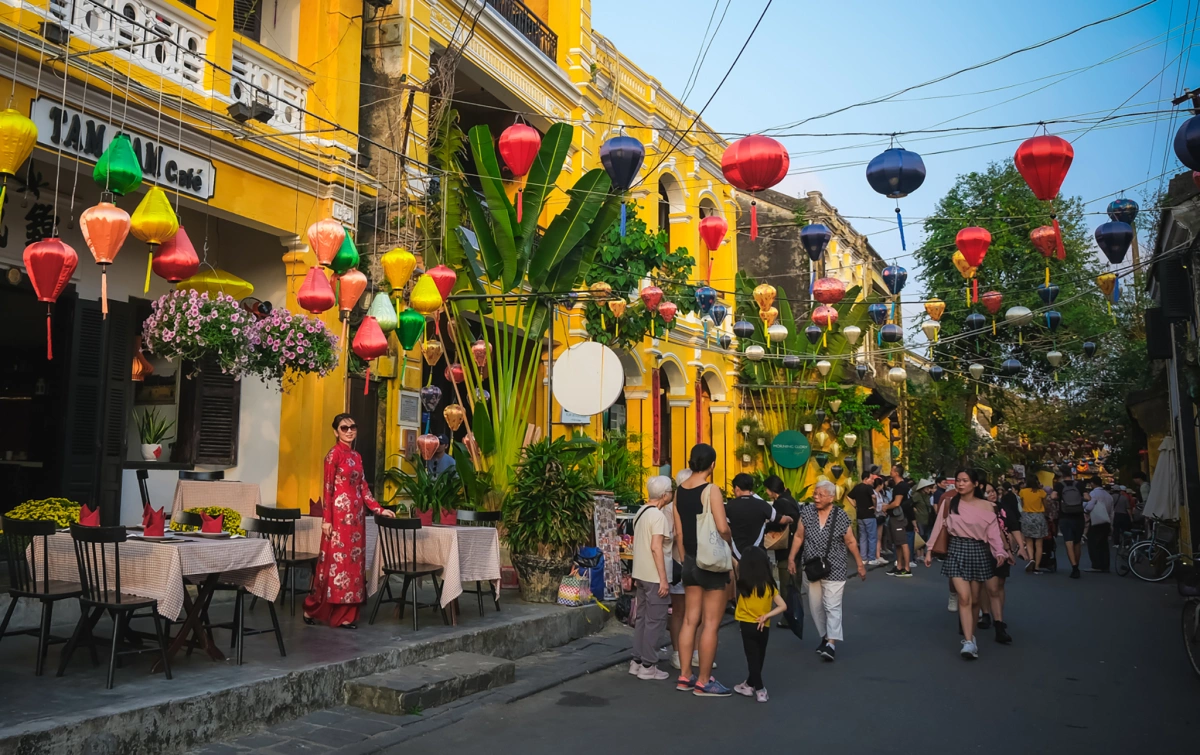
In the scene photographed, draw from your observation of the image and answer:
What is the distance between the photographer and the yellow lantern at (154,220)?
667 centimetres

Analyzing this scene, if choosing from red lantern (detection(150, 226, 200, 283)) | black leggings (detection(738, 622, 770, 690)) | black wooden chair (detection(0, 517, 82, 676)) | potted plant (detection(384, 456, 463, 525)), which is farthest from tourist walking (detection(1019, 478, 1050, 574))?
black wooden chair (detection(0, 517, 82, 676))

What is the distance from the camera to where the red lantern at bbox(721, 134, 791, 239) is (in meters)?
8.08

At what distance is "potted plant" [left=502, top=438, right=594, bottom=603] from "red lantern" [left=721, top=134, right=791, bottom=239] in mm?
3915

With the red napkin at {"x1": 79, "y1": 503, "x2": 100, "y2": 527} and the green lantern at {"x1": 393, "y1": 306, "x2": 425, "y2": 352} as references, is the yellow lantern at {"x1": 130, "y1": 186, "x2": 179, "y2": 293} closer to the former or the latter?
the red napkin at {"x1": 79, "y1": 503, "x2": 100, "y2": 527}

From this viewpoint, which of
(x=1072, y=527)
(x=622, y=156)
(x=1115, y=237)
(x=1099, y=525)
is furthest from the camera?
(x=1099, y=525)

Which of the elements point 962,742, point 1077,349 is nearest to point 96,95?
point 962,742

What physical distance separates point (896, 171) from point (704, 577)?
416 cm

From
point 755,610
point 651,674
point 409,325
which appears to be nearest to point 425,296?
point 409,325

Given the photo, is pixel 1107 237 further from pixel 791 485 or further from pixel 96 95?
pixel 791 485

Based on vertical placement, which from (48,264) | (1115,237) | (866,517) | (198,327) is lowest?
(866,517)

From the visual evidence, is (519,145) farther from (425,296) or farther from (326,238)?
(326,238)

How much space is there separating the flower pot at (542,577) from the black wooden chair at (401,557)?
162cm

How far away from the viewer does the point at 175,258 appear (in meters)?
7.22

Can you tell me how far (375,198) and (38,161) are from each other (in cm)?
385
